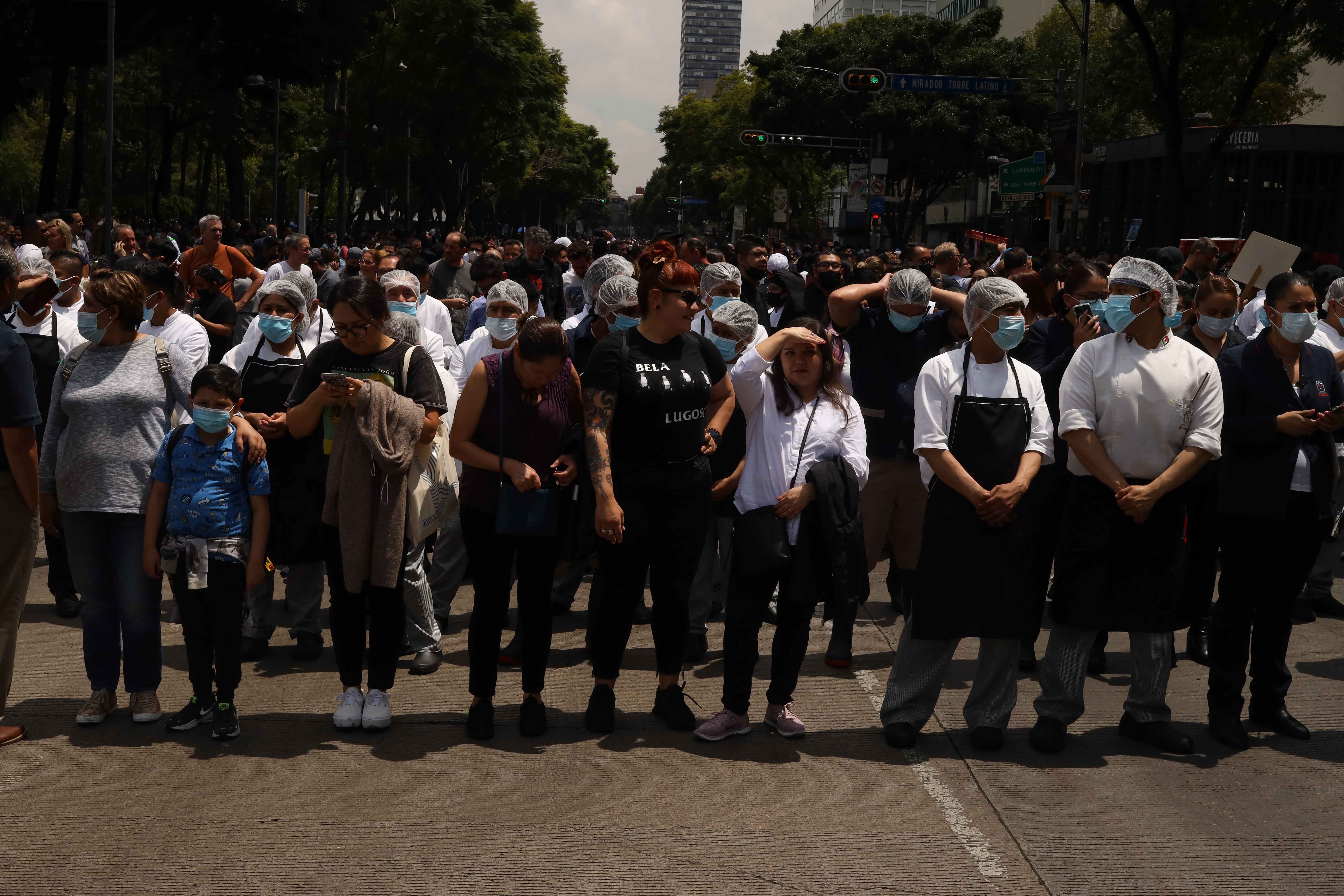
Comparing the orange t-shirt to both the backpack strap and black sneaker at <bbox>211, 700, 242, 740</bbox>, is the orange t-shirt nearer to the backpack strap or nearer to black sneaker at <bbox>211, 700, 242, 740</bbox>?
the backpack strap

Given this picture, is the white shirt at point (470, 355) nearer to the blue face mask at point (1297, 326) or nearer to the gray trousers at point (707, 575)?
the gray trousers at point (707, 575)

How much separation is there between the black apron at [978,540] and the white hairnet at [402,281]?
3.53 m

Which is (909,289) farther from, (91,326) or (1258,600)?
(91,326)

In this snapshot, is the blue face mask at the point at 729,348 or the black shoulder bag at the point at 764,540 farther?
the blue face mask at the point at 729,348

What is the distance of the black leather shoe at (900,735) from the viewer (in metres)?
5.54

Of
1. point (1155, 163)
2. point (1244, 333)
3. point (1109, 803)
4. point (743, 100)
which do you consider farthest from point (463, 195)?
point (1109, 803)

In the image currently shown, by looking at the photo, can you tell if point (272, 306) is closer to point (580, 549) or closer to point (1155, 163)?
point (580, 549)

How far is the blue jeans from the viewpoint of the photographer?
213 inches

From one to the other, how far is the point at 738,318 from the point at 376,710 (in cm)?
243

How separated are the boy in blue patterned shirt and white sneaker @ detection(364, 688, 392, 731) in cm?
53

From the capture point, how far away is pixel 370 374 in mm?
5547

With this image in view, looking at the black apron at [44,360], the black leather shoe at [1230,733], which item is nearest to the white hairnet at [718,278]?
the black leather shoe at [1230,733]

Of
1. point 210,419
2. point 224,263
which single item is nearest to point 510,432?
point 210,419

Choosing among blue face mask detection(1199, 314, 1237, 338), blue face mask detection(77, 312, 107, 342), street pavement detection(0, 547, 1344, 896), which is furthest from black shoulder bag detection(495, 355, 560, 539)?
blue face mask detection(1199, 314, 1237, 338)
